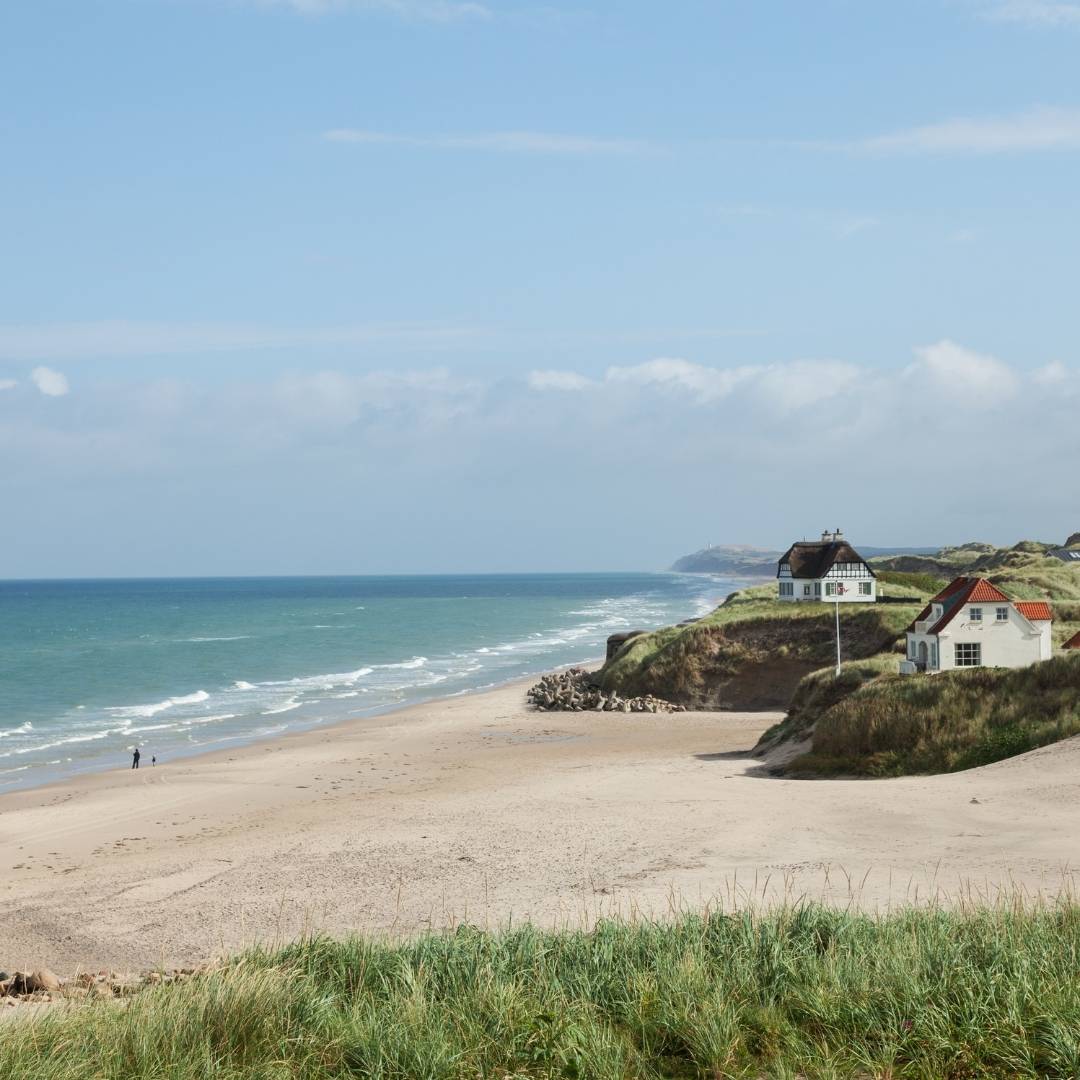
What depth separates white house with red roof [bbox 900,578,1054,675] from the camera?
40.2 metres

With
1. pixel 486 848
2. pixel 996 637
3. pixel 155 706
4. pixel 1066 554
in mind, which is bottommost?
pixel 155 706

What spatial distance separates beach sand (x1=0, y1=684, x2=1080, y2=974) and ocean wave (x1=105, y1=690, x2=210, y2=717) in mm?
21279

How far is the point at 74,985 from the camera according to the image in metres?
12.8

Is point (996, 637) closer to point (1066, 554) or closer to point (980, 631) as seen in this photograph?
point (980, 631)

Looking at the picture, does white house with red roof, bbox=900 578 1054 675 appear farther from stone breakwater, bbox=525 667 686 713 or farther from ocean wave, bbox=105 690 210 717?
ocean wave, bbox=105 690 210 717

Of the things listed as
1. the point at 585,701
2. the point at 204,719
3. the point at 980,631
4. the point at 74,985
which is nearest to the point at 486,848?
the point at 74,985

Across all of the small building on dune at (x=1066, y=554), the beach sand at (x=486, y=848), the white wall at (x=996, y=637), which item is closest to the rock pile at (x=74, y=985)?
the beach sand at (x=486, y=848)

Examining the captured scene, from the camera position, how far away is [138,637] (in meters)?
114

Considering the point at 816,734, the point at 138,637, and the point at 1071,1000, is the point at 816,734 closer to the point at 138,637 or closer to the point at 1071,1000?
the point at 1071,1000

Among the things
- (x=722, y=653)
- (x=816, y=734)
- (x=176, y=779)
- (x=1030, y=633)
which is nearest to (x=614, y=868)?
(x=816, y=734)

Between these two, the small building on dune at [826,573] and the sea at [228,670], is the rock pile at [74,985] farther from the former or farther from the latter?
the small building on dune at [826,573]

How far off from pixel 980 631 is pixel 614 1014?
111 feet

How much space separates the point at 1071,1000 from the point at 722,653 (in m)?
48.9

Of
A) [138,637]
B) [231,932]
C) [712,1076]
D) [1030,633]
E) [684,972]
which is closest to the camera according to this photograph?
[712,1076]
